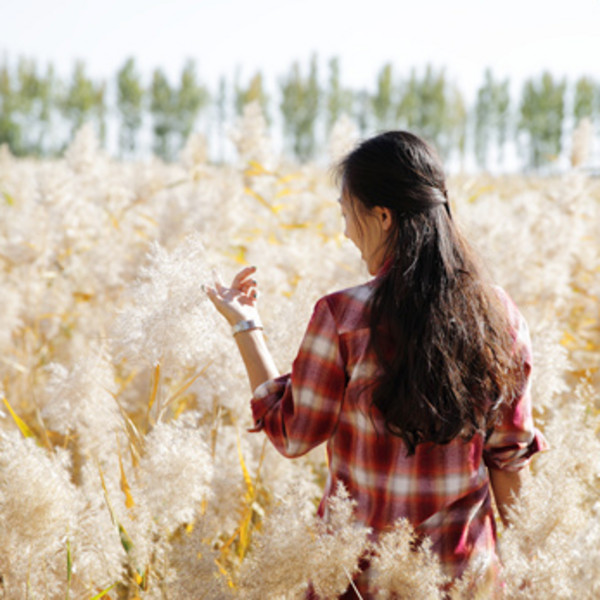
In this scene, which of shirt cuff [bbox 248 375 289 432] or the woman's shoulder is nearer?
the woman's shoulder

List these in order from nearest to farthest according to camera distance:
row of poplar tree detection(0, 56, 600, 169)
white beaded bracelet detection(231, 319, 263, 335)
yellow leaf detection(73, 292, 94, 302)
→ white beaded bracelet detection(231, 319, 263, 335), yellow leaf detection(73, 292, 94, 302), row of poplar tree detection(0, 56, 600, 169)

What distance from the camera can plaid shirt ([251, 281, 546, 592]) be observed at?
55.1 inches

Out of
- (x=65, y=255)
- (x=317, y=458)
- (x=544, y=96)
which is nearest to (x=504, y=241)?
(x=317, y=458)

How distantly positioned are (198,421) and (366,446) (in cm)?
111

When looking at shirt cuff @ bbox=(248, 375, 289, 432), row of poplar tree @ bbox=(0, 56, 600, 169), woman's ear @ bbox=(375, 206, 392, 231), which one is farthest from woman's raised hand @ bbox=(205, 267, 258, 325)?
row of poplar tree @ bbox=(0, 56, 600, 169)

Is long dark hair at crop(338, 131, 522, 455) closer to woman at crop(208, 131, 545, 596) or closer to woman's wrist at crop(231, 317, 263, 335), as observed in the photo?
woman at crop(208, 131, 545, 596)

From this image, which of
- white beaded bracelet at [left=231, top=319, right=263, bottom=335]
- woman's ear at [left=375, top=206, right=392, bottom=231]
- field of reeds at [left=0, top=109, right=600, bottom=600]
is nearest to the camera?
field of reeds at [left=0, top=109, right=600, bottom=600]

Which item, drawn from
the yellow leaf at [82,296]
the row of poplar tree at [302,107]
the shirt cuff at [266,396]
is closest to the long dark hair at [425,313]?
the shirt cuff at [266,396]

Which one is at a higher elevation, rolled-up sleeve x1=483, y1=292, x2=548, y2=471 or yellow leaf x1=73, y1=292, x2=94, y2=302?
rolled-up sleeve x1=483, y1=292, x2=548, y2=471

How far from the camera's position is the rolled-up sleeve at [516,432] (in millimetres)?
1496

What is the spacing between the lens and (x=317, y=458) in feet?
7.11

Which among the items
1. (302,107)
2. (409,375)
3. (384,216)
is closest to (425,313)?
(409,375)

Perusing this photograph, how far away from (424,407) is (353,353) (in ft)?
0.59

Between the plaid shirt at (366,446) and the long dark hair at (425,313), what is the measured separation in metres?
0.05
